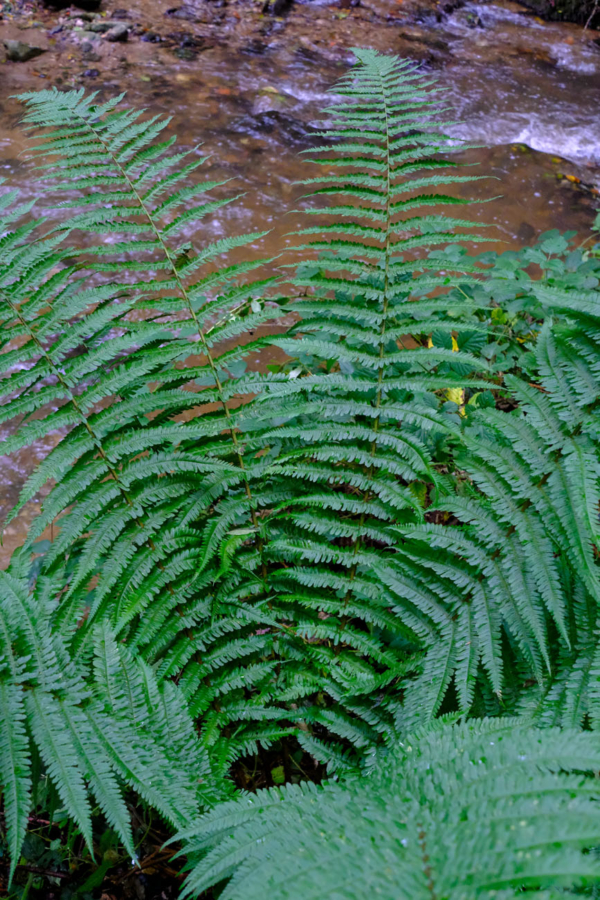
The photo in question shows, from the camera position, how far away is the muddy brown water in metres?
5.19

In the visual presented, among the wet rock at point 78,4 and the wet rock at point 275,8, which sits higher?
the wet rock at point 275,8

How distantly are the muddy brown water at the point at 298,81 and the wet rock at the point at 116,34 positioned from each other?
0.09 metres

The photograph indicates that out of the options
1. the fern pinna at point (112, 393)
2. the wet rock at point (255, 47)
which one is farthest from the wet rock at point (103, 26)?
the fern pinna at point (112, 393)

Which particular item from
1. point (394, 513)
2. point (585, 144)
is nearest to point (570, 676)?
point (394, 513)

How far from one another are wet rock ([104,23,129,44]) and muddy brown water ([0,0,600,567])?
88 millimetres

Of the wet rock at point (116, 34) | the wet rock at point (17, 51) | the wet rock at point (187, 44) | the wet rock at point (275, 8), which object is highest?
the wet rock at point (275, 8)

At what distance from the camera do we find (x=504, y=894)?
69 cm

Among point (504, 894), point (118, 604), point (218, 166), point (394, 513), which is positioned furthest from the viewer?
point (218, 166)

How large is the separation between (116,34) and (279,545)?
7840 millimetres

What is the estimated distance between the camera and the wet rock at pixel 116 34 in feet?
23.1

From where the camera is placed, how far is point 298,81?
663 cm

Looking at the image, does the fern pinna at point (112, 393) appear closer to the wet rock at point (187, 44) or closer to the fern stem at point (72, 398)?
the fern stem at point (72, 398)

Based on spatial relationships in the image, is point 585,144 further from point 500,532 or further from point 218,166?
point 500,532

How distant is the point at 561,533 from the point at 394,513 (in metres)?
0.49
